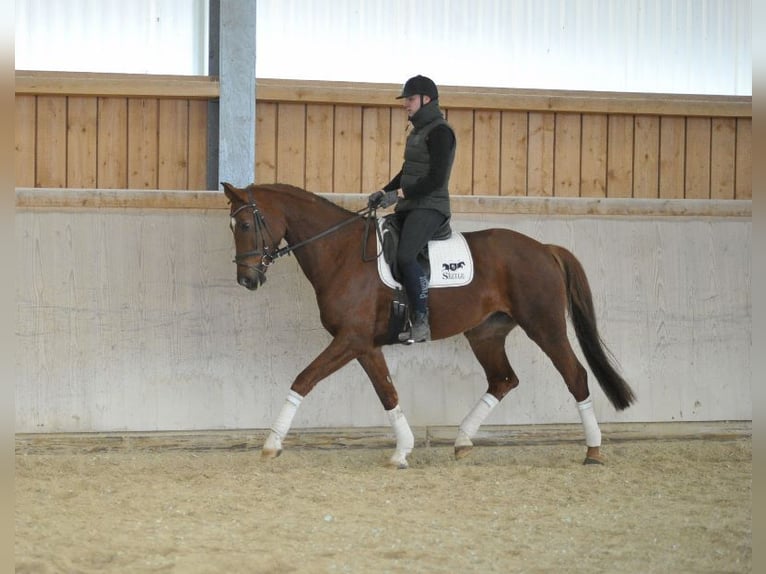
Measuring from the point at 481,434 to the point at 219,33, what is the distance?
134 inches

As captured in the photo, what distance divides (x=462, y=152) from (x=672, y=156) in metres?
1.78

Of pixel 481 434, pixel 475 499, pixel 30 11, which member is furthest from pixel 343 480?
pixel 30 11

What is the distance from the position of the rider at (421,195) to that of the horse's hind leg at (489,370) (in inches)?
22.8

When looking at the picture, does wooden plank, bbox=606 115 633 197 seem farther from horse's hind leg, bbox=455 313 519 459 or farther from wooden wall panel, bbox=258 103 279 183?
wooden wall panel, bbox=258 103 279 183

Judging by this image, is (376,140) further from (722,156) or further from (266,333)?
(722,156)

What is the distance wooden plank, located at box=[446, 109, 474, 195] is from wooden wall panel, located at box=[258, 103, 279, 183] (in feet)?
4.58

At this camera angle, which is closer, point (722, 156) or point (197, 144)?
point (197, 144)

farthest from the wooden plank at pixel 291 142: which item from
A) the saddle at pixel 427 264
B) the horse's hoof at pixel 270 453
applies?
the horse's hoof at pixel 270 453

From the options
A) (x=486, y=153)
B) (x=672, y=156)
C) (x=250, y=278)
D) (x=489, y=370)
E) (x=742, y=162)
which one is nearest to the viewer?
(x=250, y=278)

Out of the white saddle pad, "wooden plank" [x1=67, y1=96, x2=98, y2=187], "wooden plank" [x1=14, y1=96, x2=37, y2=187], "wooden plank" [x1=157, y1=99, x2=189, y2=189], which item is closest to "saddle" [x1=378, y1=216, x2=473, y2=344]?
the white saddle pad

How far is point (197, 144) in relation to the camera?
23.8 ft

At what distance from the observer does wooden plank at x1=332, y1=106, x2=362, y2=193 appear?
7509 mm

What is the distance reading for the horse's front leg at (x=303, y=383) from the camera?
5570 millimetres

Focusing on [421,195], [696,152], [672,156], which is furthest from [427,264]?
[696,152]
